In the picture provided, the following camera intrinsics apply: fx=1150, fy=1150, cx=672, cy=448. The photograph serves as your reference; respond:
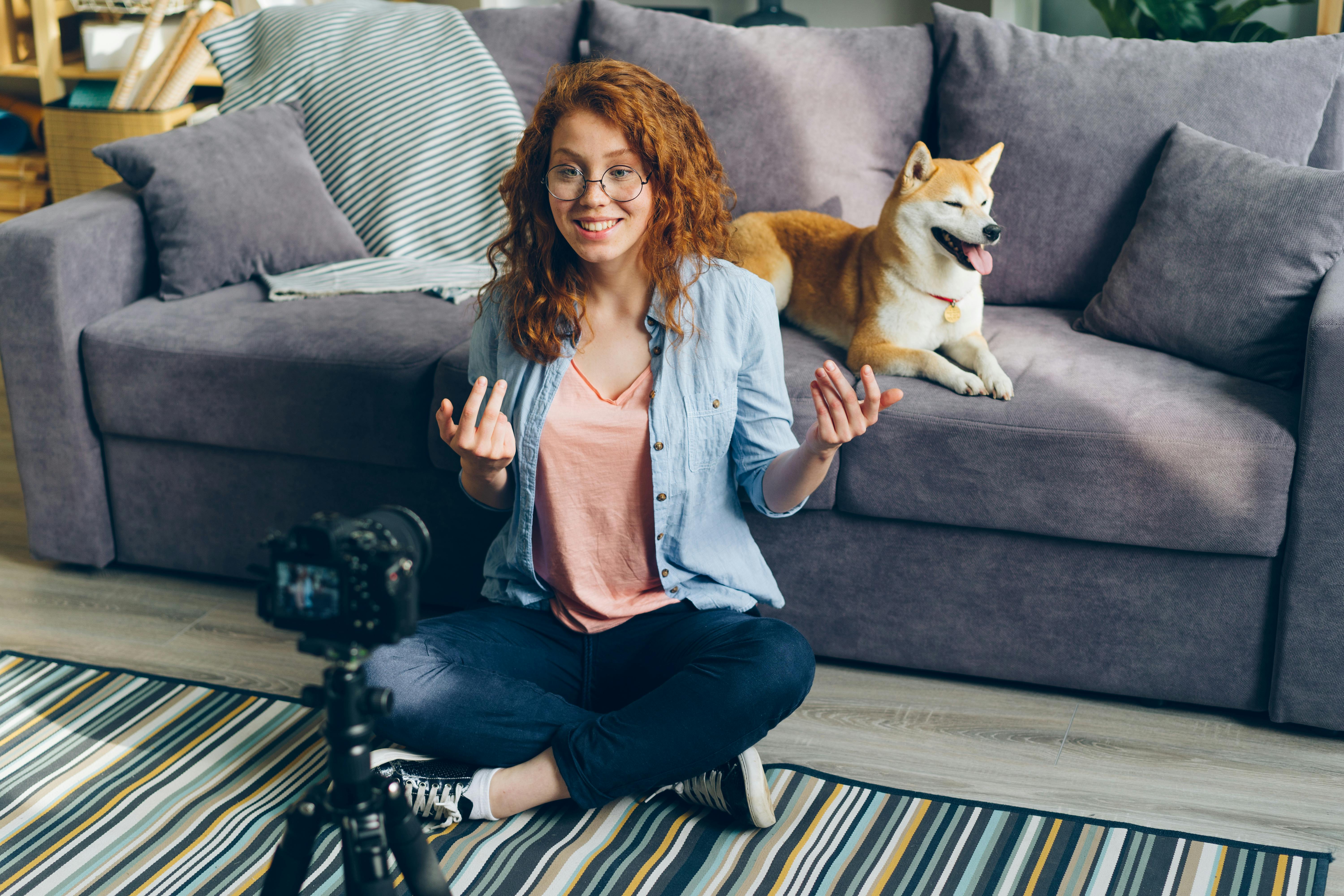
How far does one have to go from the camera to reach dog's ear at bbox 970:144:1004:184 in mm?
1771

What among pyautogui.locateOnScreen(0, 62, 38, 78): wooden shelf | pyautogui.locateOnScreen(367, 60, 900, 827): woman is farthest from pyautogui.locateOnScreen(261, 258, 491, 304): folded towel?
pyautogui.locateOnScreen(0, 62, 38, 78): wooden shelf

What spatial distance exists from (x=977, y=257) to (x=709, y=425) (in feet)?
1.90

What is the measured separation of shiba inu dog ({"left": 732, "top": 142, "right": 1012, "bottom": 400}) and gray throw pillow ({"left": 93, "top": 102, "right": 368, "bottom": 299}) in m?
0.84

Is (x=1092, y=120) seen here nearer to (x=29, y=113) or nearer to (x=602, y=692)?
(x=602, y=692)

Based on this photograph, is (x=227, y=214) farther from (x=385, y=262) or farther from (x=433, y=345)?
(x=433, y=345)

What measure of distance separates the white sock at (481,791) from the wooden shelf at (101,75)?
2.85 m

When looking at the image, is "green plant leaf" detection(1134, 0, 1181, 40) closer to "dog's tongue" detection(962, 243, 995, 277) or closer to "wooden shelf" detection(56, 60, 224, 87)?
"dog's tongue" detection(962, 243, 995, 277)

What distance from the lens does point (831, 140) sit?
2.14m

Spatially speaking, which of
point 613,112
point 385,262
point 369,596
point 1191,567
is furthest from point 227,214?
point 1191,567

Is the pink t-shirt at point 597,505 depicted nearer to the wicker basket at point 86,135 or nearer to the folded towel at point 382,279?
the folded towel at point 382,279

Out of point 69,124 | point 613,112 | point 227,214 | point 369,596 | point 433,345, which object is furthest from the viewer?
point 69,124

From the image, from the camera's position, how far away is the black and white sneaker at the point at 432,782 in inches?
53.9

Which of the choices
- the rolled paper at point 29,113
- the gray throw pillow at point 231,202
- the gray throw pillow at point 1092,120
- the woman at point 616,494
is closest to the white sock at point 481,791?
the woman at point 616,494

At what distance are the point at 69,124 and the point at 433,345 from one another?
2324mm
